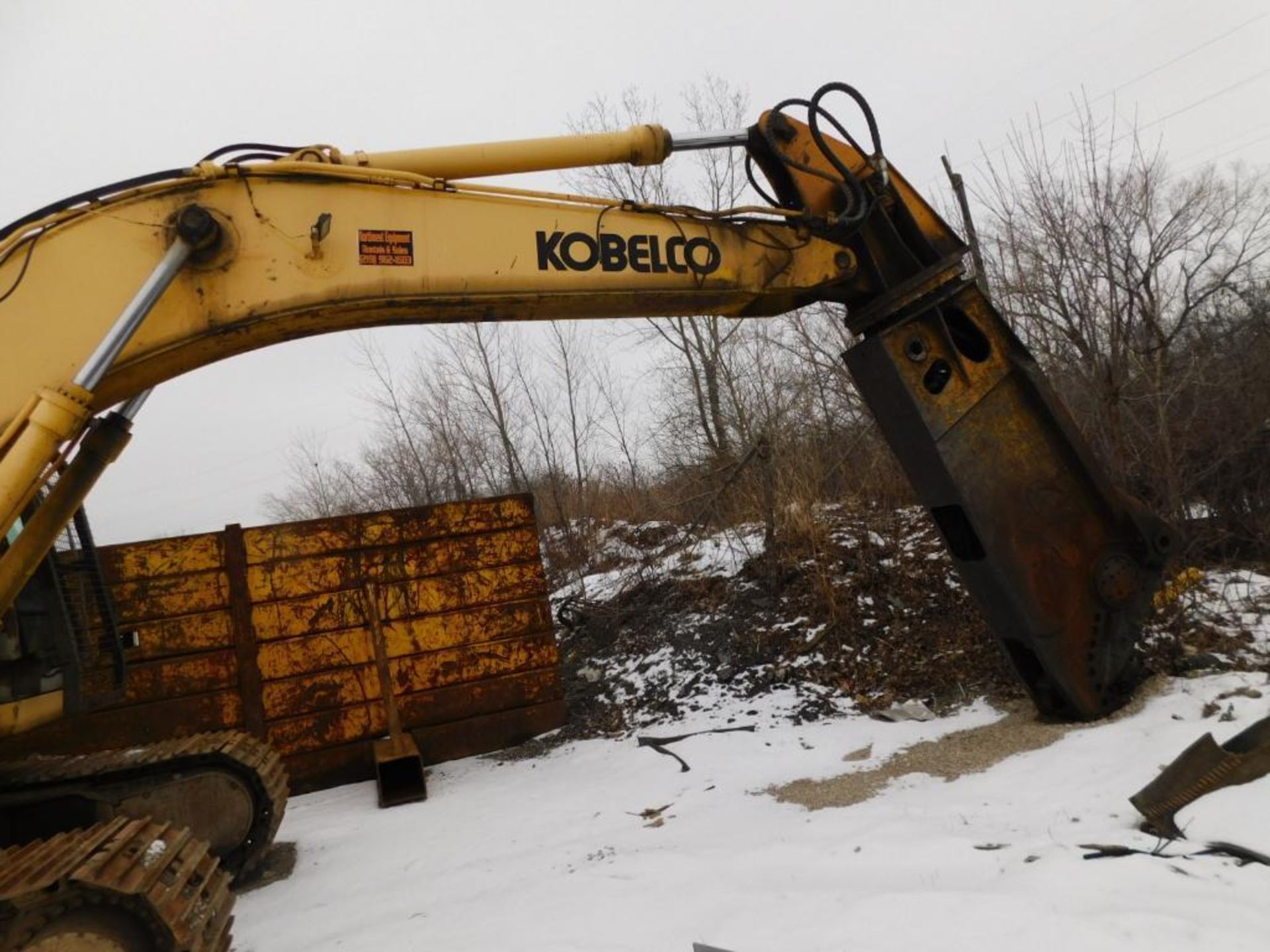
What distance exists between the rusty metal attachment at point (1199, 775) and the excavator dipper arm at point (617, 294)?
1147 mm

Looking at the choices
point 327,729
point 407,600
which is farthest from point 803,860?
point 327,729

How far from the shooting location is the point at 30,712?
163 inches

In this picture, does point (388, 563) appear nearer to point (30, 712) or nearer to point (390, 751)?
point (390, 751)


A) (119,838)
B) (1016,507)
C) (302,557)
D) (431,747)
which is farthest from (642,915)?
(302,557)

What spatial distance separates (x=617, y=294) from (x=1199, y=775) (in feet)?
11.0

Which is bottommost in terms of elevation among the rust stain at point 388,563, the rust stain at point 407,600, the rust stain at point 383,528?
the rust stain at point 407,600

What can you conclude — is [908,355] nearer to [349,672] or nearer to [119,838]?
[119,838]

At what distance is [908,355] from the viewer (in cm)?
465

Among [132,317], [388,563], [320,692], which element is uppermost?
[132,317]

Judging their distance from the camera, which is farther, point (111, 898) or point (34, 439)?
point (34, 439)

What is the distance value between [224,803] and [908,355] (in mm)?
4844

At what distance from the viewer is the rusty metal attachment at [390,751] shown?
636 centimetres

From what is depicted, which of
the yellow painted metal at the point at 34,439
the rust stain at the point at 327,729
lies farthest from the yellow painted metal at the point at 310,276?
the rust stain at the point at 327,729

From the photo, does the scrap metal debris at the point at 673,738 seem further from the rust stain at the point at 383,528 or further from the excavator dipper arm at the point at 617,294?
the rust stain at the point at 383,528
